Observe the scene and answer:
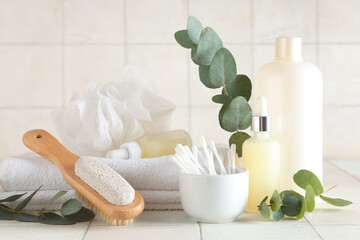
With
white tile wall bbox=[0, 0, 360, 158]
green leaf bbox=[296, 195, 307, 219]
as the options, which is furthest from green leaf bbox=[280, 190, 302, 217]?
white tile wall bbox=[0, 0, 360, 158]

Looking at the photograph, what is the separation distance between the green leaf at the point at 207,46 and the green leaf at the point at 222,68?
0.05 feet

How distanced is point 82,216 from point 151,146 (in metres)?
0.23

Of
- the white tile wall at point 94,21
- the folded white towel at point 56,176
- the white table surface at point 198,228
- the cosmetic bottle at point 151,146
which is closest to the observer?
the white table surface at point 198,228

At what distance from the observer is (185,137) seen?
94 cm

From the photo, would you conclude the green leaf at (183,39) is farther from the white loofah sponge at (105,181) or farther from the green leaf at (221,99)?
the white loofah sponge at (105,181)

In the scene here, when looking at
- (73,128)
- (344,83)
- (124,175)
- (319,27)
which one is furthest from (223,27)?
(124,175)

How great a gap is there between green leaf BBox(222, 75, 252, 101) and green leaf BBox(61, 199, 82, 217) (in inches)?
12.4

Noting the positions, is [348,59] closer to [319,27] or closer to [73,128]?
[319,27]

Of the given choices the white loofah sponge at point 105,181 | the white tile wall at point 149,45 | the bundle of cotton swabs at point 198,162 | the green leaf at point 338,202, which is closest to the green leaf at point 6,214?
the white loofah sponge at point 105,181

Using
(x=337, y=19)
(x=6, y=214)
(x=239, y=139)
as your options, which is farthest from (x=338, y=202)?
(x=337, y=19)

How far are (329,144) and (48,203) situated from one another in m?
0.88

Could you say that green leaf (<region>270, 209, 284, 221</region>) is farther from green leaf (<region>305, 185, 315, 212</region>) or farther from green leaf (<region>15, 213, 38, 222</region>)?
green leaf (<region>15, 213, 38, 222</region>)

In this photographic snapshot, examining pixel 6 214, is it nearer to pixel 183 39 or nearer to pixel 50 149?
pixel 50 149

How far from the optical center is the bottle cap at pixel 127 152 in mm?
846
